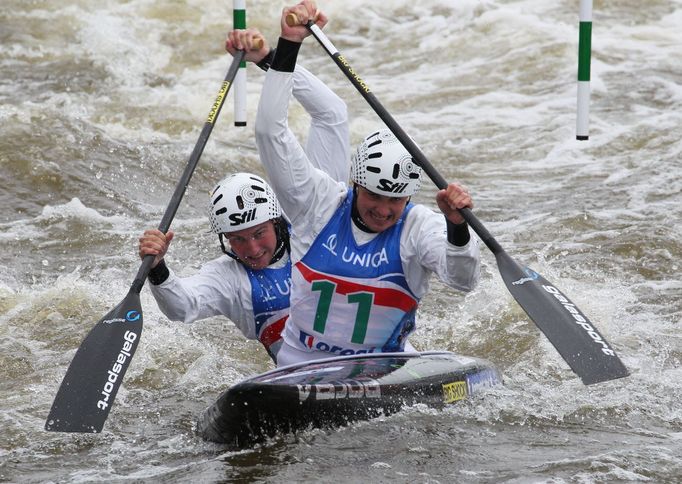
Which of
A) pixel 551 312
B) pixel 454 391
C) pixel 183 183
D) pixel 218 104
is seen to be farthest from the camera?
pixel 218 104

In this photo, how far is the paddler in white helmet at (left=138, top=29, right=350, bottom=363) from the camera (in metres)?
5.32

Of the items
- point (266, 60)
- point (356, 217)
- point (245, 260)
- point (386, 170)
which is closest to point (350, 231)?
point (356, 217)

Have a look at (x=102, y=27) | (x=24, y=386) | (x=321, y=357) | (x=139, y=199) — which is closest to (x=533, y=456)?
(x=321, y=357)

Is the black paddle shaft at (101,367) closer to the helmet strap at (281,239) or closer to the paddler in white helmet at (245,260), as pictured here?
the paddler in white helmet at (245,260)

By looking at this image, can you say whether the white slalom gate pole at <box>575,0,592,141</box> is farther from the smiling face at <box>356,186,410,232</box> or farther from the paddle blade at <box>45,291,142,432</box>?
the paddle blade at <box>45,291,142,432</box>

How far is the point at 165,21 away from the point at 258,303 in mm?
10271

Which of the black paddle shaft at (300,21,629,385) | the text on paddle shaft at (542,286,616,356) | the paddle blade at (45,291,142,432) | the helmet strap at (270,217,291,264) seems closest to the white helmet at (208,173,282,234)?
the helmet strap at (270,217,291,264)

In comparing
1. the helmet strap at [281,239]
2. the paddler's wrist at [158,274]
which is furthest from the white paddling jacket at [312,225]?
the paddler's wrist at [158,274]

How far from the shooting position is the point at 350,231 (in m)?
5.23

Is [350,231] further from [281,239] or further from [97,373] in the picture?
[97,373]

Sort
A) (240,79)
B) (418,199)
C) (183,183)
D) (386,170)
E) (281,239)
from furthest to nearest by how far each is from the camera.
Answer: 1. (418,199)
2. (240,79)
3. (281,239)
4. (183,183)
5. (386,170)

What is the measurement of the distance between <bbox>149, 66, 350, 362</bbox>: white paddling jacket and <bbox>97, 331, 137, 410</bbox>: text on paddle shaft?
0.20 metres

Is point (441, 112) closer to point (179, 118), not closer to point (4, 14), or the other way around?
point (179, 118)

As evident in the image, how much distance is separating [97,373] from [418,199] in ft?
17.2
